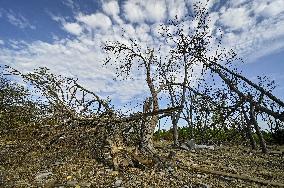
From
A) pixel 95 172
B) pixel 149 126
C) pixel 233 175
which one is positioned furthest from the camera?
pixel 149 126

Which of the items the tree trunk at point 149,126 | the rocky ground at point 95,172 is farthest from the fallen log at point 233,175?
the tree trunk at point 149,126

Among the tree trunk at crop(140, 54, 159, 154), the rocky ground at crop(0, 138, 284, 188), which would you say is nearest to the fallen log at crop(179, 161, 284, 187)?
the rocky ground at crop(0, 138, 284, 188)

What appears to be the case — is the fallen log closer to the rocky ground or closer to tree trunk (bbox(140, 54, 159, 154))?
the rocky ground

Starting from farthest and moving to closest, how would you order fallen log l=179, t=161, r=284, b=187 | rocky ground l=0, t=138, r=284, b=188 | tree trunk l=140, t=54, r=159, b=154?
tree trunk l=140, t=54, r=159, b=154 < fallen log l=179, t=161, r=284, b=187 < rocky ground l=0, t=138, r=284, b=188

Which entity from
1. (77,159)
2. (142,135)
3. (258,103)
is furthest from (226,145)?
(258,103)

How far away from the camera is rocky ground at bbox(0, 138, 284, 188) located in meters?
8.11

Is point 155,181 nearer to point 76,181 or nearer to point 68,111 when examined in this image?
point 76,181

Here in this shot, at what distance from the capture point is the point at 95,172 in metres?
8.76

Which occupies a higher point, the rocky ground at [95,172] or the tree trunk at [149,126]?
the tree trunk at [149,126]

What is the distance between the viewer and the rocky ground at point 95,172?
26.6 feet

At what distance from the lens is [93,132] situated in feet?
29.3

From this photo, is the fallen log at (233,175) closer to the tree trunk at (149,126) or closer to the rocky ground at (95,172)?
the rocky ground at (95,172)

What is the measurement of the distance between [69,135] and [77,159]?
1.17m

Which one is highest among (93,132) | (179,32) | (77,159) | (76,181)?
(179,32)
